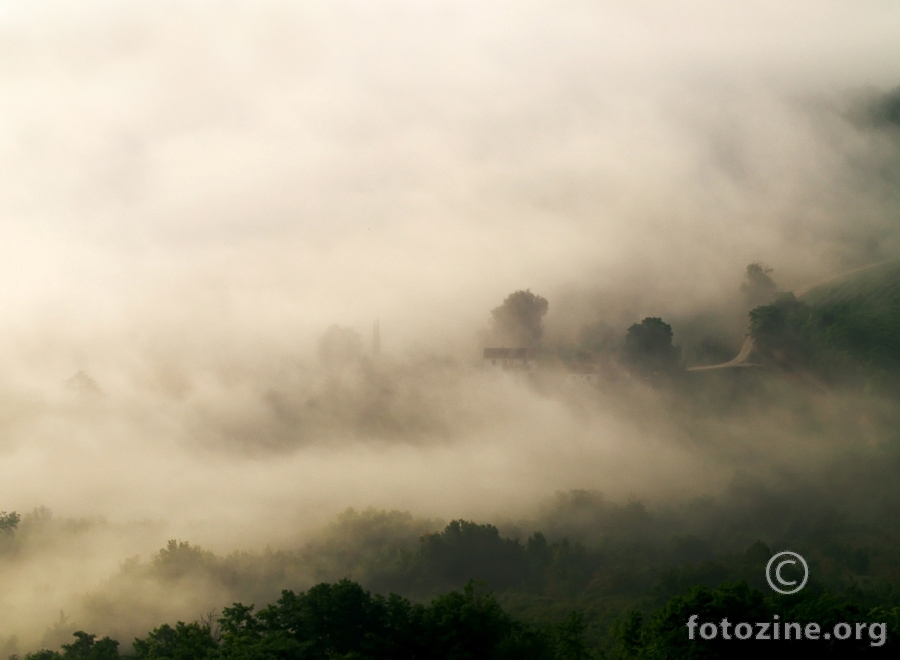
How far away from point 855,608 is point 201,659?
54644 mm

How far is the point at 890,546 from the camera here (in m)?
193

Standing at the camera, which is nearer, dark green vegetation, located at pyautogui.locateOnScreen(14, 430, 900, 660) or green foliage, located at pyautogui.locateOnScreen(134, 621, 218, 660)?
green foliage, located at pyautogui.locateOnScreen(134, 621, 218, 660)

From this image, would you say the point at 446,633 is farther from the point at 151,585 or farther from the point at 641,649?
the point at 151,585

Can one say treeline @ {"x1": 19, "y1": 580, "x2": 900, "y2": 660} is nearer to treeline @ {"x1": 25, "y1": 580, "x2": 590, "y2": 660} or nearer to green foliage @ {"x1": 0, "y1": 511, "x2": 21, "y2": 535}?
treeline @ {"x1": 25, "y1": 580, "x2": 590, "y2": 660}

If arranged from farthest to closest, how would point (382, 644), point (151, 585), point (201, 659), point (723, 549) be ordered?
point (723, 549) < point (151, 585) < point (382, 644) < point (201, 659)

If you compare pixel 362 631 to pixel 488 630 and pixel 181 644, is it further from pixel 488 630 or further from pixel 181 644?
pixel 181 644

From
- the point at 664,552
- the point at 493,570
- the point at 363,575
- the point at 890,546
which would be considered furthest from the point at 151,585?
the point at 890,546
